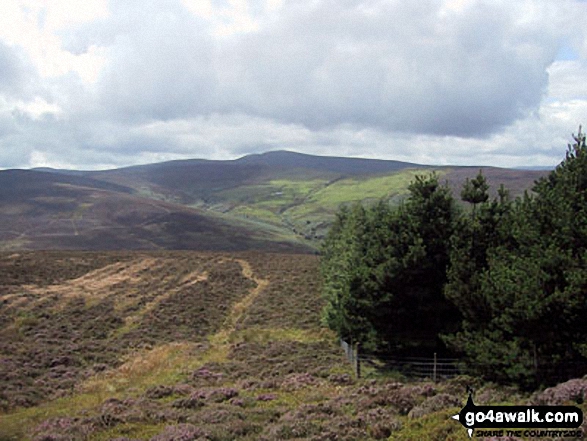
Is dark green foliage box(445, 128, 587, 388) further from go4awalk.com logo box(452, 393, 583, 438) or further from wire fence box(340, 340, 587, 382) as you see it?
go4awalk.com logo box(452, 393, 583, 438)

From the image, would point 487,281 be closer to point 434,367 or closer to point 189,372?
point 434,367

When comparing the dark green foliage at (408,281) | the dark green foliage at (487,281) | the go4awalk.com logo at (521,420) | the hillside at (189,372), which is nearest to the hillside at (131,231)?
the hillside at (189,372)

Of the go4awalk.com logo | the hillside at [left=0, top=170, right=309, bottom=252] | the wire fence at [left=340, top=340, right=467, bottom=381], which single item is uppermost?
the go4awalk.com logo

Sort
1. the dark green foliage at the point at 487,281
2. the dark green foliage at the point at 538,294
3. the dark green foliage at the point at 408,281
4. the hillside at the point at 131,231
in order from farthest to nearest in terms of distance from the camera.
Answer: the hillside at the point at 131,231, the dark green foliage at the point at 408,281, the dark green foliage at the point at 487,281, the dark green foliage at the point at 538,294

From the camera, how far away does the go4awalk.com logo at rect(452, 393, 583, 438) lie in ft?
35.3

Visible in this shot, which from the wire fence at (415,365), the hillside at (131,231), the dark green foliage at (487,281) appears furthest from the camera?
the hillside at (131,231)

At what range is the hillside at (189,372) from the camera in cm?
1402

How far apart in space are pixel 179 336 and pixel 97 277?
109ft

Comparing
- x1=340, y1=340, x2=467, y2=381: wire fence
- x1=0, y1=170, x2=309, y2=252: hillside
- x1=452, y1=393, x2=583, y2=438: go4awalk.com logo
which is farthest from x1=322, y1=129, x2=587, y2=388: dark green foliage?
x1=0, y1=170, x2=309, y2=252: hillside

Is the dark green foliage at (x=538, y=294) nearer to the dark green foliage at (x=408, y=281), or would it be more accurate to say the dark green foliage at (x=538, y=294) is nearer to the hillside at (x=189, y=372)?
the hillside at (x=189, y=372)

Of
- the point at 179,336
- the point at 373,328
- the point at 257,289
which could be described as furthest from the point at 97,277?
the point at 373,328

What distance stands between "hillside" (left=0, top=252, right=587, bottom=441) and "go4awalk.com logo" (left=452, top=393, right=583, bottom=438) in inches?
20.5

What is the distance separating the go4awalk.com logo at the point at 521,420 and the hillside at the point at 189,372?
52 centimetres

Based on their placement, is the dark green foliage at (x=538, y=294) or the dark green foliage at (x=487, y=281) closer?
the dark green foliage at (x=538, y=294)
